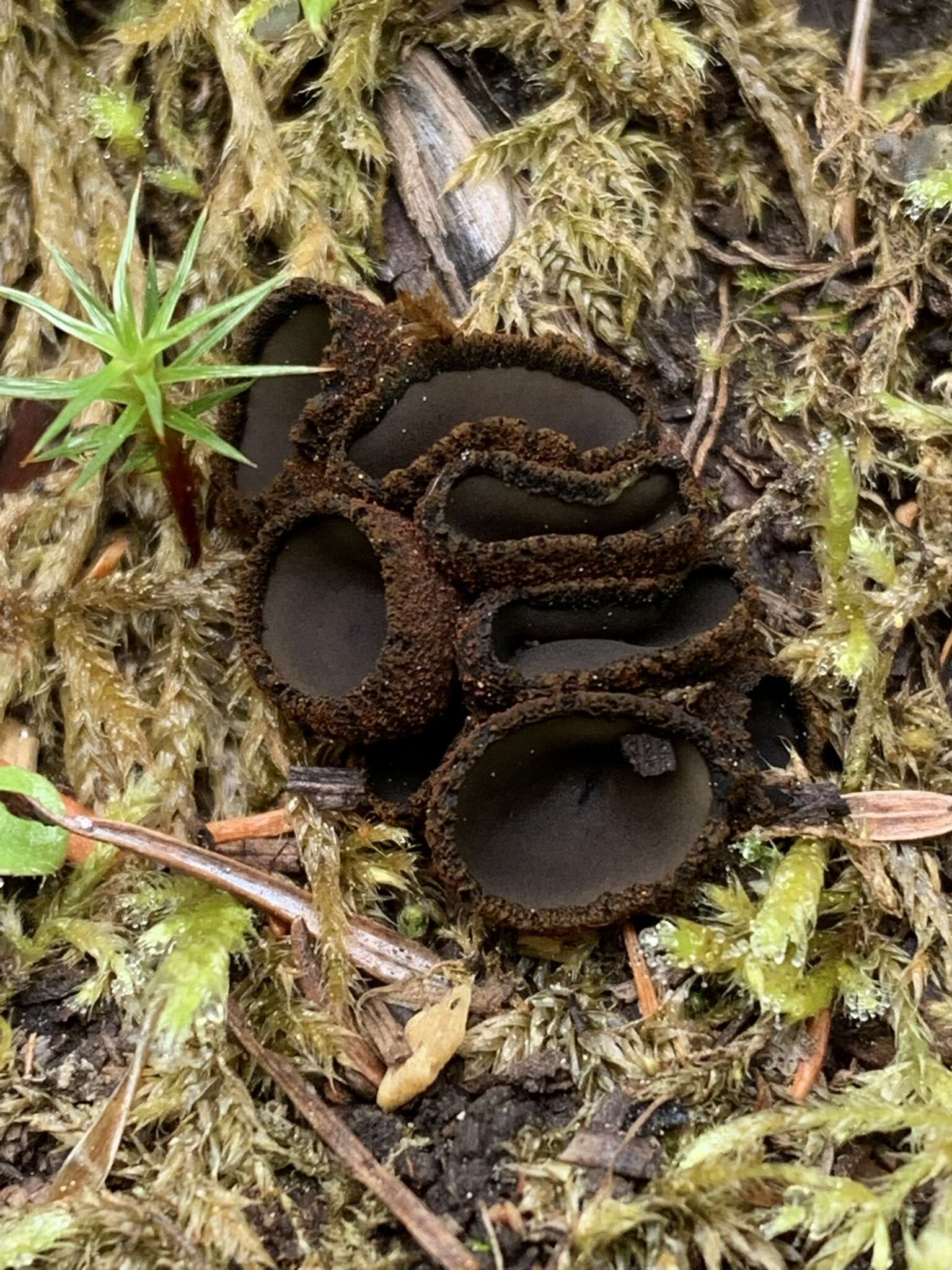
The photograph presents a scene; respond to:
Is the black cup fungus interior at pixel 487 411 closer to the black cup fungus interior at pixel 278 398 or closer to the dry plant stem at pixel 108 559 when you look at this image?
the black cup fungus interior at pixel 278 398

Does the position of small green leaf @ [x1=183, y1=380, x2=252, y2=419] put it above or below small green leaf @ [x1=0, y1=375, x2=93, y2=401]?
below

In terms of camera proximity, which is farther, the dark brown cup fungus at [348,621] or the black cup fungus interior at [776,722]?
the black cup fungus interior at [776,722]

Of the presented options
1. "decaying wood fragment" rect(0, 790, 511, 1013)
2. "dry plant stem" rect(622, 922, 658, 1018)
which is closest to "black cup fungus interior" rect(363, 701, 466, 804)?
"decaying wood fragment" rect(0, 790, 511, 1013)

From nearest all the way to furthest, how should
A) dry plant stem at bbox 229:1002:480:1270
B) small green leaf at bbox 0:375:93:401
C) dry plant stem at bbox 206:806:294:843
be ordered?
dry plant stem at bbox 229:1002:480:1270 < small green leaf at bbox 0:375:93:401 < dry plant stem at bbox 206:806:294:843

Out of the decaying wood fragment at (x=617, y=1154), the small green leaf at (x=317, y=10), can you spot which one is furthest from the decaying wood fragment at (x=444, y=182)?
the decaying wood fragment at (x=617, y=1154)

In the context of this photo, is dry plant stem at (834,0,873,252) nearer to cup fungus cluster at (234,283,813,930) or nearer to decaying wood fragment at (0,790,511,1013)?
cup fungus cluster at (234,283,813,930)

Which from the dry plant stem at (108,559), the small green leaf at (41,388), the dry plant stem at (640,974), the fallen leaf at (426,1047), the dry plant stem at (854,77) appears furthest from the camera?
the dry plant stem at (854,77)

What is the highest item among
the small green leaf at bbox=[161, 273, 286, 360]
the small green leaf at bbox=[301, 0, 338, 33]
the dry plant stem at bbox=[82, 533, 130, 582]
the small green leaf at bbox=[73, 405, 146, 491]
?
the small green leaf at bbox=[301, 0, 338, 33]
